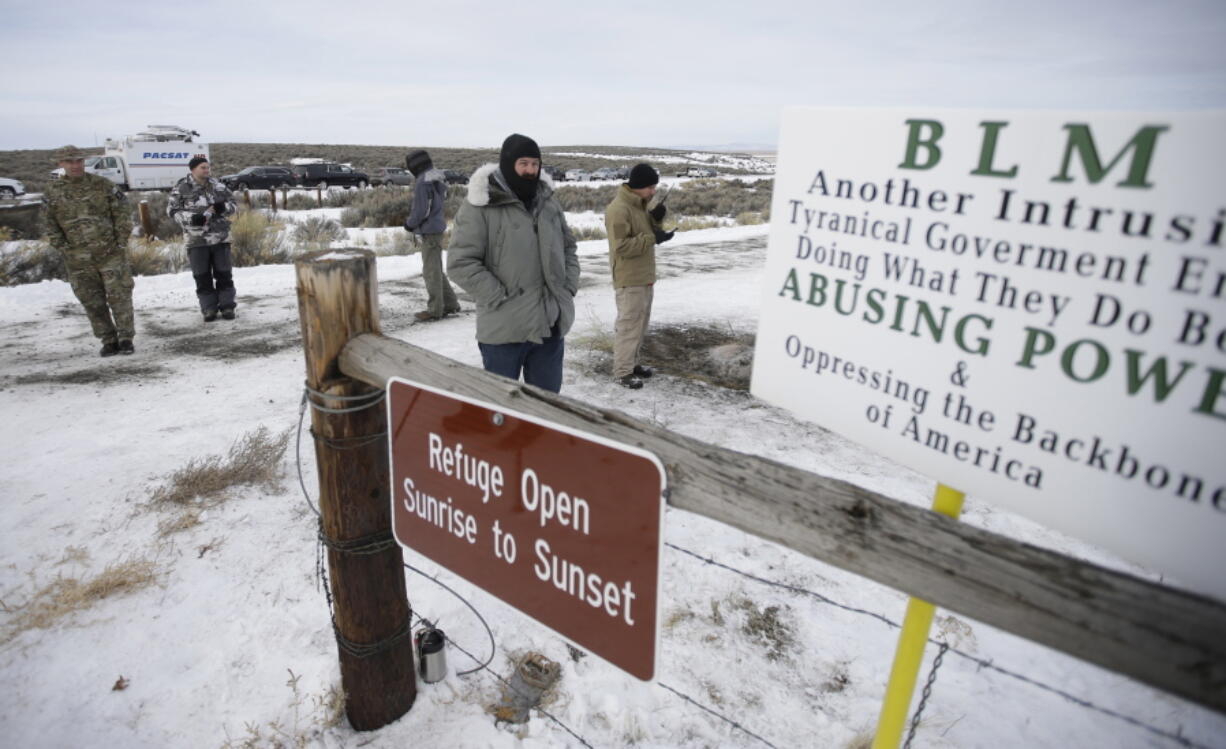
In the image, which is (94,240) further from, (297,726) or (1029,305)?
(1029,305)

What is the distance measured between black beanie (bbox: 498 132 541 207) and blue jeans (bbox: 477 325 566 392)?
0.82 m

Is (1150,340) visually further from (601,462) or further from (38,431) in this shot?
(38,431)

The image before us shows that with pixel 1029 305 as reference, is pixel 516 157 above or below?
above

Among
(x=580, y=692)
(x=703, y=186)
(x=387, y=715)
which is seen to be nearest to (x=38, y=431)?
(x=387, y=715)

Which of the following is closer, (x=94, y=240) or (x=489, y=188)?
(x=489, y=188)

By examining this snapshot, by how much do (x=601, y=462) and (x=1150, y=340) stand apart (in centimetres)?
92

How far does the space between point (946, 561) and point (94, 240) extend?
281 inches

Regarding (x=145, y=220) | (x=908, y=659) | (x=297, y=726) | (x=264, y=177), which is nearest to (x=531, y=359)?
(x=297, y=726)

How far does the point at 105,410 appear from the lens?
192 inches

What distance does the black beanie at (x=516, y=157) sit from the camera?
3.38 m

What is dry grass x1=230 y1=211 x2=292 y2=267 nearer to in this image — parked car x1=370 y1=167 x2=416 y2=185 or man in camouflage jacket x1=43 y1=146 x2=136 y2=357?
man in camouflage jacket x1=43 y1=146 x2=136 y2=357

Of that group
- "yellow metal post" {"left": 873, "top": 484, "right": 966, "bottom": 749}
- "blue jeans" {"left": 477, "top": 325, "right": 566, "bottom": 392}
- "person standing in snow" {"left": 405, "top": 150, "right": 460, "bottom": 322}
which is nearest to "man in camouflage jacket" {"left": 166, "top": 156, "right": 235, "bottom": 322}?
"person standing in snow" {"left": 405, "top": 150, "right": 460, "bottom": 322}

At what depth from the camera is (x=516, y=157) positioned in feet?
11.1

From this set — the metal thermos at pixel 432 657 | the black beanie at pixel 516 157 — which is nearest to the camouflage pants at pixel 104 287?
the black beanie at pixel 516 157
